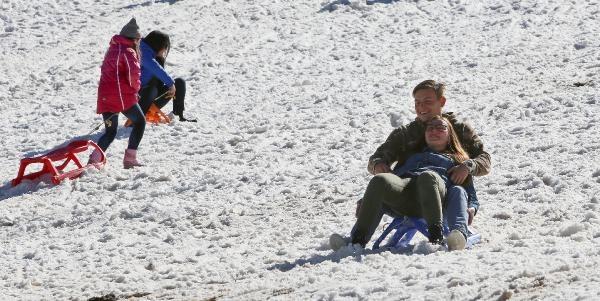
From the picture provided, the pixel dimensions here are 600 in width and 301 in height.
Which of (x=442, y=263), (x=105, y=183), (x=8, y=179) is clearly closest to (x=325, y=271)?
(x=442, y=263)

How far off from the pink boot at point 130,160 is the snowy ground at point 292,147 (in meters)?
0.08

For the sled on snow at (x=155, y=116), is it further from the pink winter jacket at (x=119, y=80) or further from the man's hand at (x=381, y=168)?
the man's hand at (x=381, y=168)

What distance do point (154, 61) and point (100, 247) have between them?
4.33 metres

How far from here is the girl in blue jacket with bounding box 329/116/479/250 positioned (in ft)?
22.1

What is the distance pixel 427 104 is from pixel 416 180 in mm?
753

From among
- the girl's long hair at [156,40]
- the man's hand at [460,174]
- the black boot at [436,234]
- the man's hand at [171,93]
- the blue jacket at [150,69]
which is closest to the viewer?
the black boot at [436,234]

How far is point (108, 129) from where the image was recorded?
11.0m

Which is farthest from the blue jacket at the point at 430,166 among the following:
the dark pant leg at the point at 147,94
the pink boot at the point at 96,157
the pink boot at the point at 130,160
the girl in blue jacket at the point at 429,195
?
the dark pant leg at the point at 147,94

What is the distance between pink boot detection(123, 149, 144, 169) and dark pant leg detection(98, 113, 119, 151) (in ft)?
1.15

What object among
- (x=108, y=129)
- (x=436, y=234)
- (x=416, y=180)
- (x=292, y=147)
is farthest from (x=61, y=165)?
(x=436, y=234)

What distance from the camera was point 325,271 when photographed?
252 inches

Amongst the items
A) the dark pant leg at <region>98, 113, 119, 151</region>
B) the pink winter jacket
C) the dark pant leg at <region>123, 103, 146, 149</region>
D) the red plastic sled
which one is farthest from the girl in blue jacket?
the dark pant leg at <region>98, 113, 119, 151</region>

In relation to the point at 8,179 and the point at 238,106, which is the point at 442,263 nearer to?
the point at 8,179

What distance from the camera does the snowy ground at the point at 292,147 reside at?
6.49m
